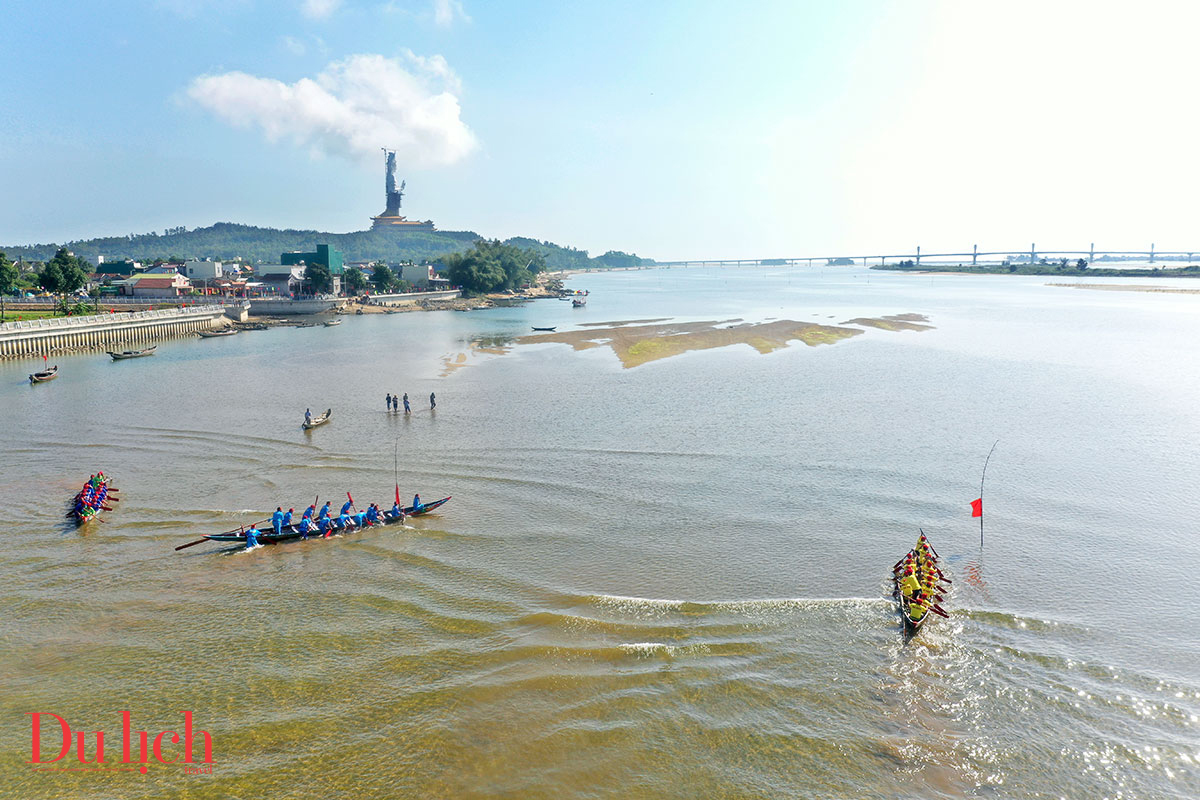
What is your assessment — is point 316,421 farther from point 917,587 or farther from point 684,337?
point 684,337

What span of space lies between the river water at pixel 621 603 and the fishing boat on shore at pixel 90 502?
68cm

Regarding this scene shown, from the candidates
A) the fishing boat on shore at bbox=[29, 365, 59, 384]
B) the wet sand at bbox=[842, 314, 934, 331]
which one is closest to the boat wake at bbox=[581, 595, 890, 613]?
the fishing boat on shore at bbox=[29, 365, 59, 384]

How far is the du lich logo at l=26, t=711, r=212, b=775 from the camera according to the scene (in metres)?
14.6

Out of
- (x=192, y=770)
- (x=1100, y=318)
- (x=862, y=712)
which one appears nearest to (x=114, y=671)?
(x=192, y=770)

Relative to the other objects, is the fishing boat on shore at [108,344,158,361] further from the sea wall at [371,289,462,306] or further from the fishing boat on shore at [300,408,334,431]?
the sea wall at [371,289,462,306]

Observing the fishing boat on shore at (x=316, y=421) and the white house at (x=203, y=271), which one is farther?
the white house at (x=203, y=271)

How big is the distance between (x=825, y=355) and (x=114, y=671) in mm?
61823

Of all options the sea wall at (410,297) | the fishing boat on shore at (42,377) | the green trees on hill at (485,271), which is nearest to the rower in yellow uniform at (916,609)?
the fishing boat on shore at (42,377)

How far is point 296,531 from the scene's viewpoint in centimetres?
2530

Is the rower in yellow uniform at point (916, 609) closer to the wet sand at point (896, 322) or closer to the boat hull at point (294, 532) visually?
the boat hull at point (294, 532)

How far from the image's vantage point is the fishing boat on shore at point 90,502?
26.4 m

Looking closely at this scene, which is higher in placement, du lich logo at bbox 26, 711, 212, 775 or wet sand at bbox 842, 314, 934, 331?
wet sand at bbox 842, 314, 934, 331

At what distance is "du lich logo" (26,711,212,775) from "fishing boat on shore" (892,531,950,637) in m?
17.4

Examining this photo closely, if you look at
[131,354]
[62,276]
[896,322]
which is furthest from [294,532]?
[62,276]
